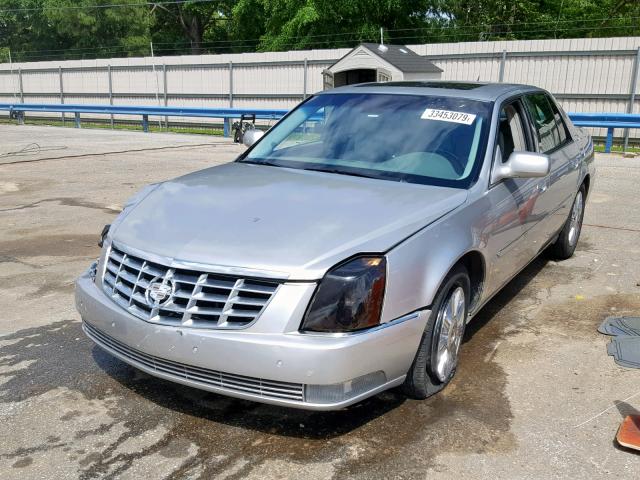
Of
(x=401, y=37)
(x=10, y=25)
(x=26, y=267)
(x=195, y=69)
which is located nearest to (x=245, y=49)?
(x=401, y=37)

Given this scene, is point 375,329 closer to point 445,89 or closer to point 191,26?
point 445,89

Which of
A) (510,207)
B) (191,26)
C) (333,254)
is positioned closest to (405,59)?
(510,207)

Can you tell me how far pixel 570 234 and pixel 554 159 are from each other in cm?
125

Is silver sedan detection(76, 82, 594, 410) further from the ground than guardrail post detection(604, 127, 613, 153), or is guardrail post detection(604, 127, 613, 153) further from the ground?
silver sedan detection(76, 82, 594, 410)

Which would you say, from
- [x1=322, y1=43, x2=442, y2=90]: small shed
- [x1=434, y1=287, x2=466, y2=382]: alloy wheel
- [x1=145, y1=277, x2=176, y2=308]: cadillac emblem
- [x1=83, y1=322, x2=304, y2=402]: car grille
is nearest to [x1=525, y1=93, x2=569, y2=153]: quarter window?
[x1=434, y1=287, x2=466, y2=382]: alloy wheel

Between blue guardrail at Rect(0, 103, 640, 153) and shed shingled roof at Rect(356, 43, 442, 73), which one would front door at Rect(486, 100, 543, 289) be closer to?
blue guardrail at Rect(0, 103, 640, 153)

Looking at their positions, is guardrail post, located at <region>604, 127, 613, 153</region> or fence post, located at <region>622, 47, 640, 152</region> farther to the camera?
fence post, located at <region>622, 47, 640, 152</region>

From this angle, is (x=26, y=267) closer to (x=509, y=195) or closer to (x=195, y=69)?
(x=509, y=195)

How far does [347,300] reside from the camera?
2.86m

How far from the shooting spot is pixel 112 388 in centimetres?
362

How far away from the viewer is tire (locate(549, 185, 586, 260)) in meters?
6.09

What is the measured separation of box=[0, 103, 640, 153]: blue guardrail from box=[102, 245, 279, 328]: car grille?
14.0 metres

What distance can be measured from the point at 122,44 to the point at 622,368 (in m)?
44.0

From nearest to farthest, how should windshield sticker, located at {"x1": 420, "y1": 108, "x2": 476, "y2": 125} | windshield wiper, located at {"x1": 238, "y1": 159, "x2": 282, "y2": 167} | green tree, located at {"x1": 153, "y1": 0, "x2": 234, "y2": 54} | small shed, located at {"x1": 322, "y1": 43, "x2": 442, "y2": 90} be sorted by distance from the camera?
windshield sticker, located at {"x1": 420, "y1": 108, "x2": 476, "y2": 125}, windshield wiper, located at {"x1": 238, "y1": 159, "x2": 282, "y2": 167}, small shed, located at {"x1": 322, "y1": 43, "x2": 442, "y2": 90}, green tree, located at {"x1": 153, "y1": 0, "x2": 234, "y2": 54}
